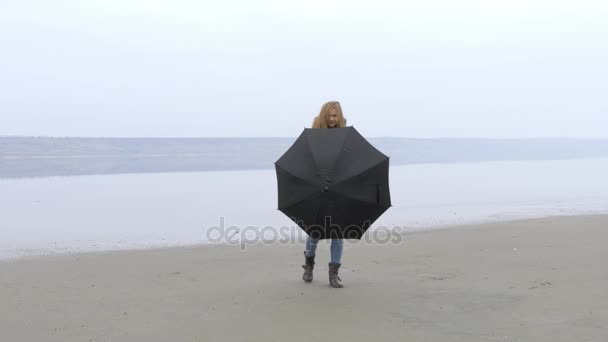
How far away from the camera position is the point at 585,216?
11.8 meters

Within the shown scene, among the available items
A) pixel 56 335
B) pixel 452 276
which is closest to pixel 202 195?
pixel 452 276

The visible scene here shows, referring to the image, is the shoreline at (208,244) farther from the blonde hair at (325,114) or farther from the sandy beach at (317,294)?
the blonde hair at (325,114)

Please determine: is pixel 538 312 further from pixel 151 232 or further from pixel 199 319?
pixel 151 232

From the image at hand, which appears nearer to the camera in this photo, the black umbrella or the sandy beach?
the sandy beach

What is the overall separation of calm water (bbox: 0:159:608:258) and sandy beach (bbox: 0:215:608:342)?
1847mm

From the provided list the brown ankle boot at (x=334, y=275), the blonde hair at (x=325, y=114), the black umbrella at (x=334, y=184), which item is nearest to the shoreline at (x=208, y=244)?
the brown ankle boot at (x=334, y=275)

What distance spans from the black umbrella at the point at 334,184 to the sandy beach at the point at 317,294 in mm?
727

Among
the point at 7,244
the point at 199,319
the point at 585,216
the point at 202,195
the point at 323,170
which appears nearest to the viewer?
the point at 199,319

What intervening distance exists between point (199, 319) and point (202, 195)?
→ 446 inches

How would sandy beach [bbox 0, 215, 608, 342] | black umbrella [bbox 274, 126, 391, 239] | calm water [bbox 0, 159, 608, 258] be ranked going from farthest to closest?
calm water [bbox 0, 159, 608, 258]
black umbrella [bbox 274, 126, 391, 239]
sandy beach [bbox 0, 215, 608, 342]

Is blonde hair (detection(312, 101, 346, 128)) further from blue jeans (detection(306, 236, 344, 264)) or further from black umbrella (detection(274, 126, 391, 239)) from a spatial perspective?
blue jeans (detection(306, 236, 344, 264))

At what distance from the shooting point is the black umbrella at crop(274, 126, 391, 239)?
5.58 metres

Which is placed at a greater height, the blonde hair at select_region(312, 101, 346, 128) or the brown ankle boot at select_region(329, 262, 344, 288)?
the blonde hair at select_region(312, 101, 346, 128)

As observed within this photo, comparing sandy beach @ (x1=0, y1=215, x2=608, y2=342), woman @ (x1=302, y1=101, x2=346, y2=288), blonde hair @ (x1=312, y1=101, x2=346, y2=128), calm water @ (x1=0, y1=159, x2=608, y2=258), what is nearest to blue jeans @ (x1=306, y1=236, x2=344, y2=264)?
woman @ (x1=302, y1=101, x2=346, y2=288)
